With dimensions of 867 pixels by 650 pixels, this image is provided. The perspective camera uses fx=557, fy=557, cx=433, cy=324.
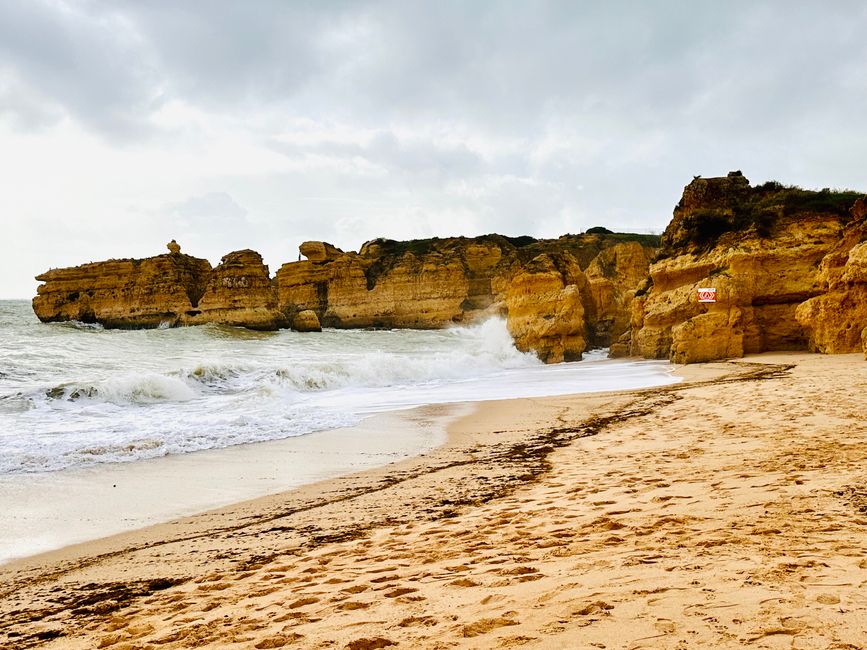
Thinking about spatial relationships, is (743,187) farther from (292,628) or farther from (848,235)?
(292,628)

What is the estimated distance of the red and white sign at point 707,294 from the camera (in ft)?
54.2

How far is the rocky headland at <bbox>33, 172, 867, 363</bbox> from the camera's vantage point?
15281mm

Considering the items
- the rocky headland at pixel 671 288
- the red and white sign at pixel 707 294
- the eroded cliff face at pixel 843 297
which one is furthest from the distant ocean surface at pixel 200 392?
the eroded cliff face at pixel 843 297

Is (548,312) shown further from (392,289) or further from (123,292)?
(123,292)

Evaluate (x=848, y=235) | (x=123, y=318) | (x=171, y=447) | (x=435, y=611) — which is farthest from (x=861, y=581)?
(x=123, y=318)

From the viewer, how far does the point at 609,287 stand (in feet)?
97.3

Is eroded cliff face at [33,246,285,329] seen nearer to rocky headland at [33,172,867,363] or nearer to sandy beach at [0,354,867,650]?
rocky headland at [33,172,867,363]

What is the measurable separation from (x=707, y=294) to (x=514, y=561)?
15.9 m

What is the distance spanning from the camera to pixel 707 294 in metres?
16.6

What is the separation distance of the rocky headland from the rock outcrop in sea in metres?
0.11

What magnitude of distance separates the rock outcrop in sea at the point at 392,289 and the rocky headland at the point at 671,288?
107mm

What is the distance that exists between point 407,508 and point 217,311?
136 ft

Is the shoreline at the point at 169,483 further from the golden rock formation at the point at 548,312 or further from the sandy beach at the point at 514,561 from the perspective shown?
the golden rock formation at the point at 548,312

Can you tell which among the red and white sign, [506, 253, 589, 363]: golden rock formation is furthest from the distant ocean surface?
the red and white sign
